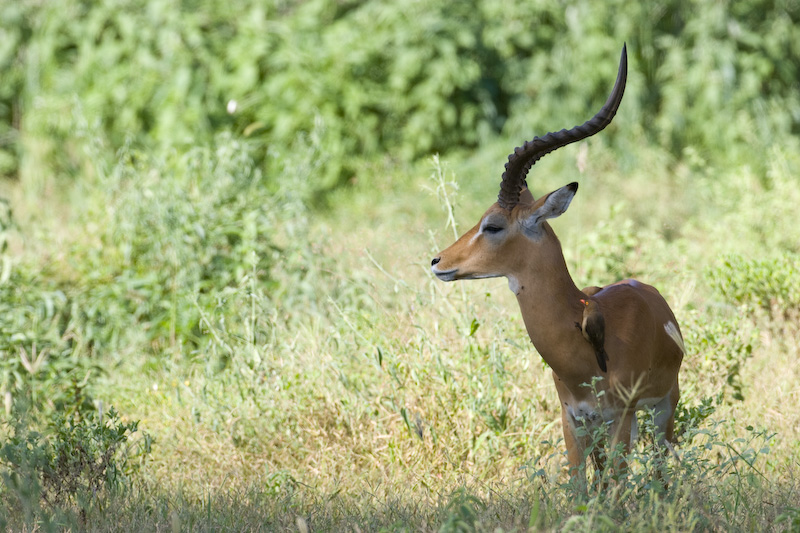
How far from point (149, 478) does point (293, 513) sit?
2.51 feet

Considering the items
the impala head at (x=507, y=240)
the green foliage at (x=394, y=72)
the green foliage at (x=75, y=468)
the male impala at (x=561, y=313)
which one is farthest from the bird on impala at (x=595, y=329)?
the green foliage at (x=394, y=72)

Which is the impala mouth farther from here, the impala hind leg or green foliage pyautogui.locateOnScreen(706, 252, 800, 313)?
green foliage pyautogui.locateOnScreen(706, 252, 800, 313)

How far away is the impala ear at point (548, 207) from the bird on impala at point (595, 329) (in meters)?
0.32

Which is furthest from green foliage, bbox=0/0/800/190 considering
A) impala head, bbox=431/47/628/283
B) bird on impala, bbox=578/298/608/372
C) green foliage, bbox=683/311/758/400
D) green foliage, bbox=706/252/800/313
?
bird on impala, bbox=578/298/608/372

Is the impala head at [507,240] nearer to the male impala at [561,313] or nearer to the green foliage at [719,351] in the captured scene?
the male impala at [561,313]

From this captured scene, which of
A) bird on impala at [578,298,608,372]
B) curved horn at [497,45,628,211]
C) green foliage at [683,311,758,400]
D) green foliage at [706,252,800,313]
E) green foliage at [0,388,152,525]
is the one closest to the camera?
curved horn at [497,45,628,211]

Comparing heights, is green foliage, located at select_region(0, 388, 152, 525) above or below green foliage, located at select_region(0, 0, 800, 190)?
below

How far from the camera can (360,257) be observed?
480cm

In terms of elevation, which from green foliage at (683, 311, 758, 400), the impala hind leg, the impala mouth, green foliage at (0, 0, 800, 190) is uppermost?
green foliage at (0, 0, 800, 190)

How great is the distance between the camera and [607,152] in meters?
8.31

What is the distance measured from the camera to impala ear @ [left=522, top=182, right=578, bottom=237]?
3035mm

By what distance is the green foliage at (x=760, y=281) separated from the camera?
16.1 ft

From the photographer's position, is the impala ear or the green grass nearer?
the impala ear

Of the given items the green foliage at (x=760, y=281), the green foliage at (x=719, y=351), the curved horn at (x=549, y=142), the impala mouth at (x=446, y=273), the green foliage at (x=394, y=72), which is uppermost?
the green foliage at (x=394, y=72)
